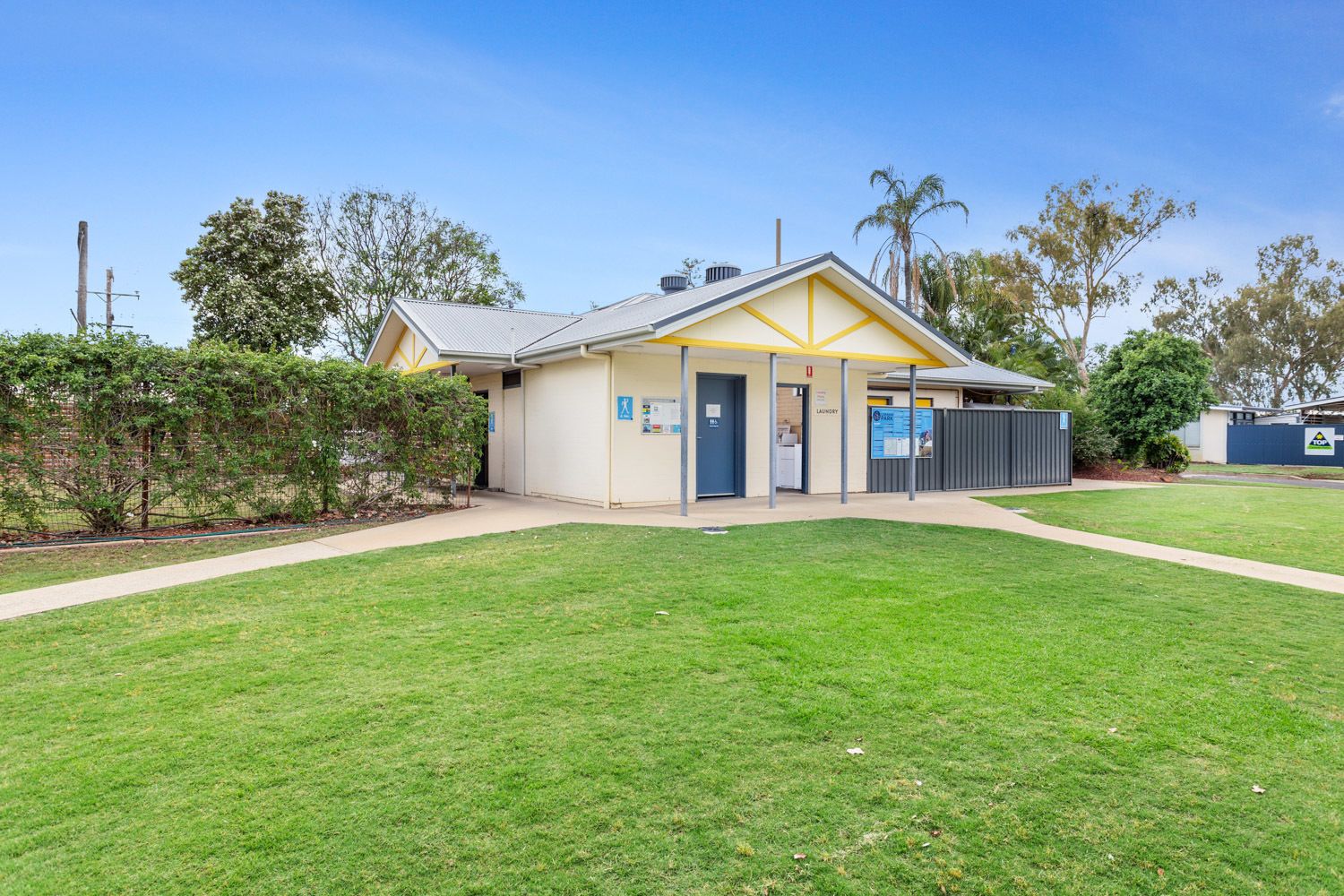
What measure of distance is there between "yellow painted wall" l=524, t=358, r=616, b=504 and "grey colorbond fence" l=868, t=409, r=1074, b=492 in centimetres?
623

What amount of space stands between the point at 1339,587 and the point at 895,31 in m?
16.6

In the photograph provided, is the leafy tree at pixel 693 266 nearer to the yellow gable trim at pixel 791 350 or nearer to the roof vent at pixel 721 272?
the roof vent at pixel 721 272

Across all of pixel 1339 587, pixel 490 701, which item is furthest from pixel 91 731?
pixel 1339 587

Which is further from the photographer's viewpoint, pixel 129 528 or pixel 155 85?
pixel 155 85

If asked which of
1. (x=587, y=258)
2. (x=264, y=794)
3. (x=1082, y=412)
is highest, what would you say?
(x=587, y=258)

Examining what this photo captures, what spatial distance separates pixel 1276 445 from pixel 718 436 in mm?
29539

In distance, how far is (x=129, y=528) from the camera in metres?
9.48

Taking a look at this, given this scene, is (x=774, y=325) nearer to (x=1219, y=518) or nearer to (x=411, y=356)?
(x=1219, y=518)

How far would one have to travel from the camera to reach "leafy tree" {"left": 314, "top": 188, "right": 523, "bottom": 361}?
32.7m

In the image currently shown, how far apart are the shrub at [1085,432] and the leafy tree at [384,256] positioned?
2384 cm

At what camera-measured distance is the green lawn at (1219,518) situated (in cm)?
880

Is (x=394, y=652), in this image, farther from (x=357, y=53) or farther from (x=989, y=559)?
(x=357, y=53)

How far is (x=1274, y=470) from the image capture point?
27.0m

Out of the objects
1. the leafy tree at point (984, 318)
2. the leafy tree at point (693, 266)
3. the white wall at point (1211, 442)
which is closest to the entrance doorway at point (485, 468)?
the leafy tree at point (984, 318)
